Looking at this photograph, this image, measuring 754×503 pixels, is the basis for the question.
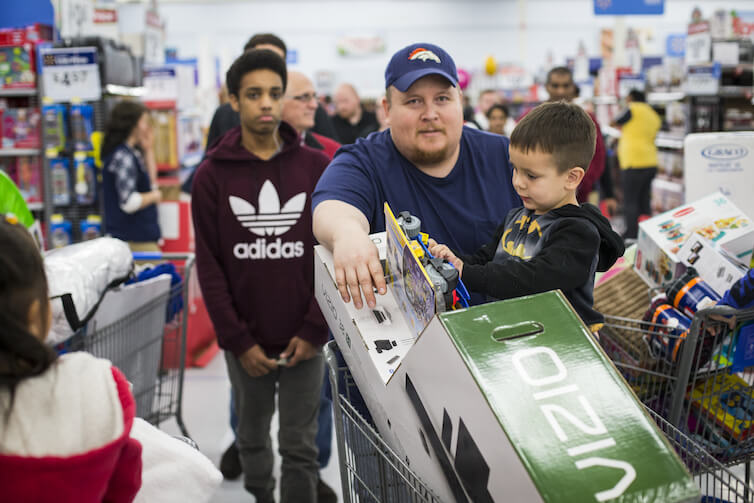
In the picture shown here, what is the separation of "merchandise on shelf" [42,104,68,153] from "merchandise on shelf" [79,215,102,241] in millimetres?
586

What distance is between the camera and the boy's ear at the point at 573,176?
1.62m

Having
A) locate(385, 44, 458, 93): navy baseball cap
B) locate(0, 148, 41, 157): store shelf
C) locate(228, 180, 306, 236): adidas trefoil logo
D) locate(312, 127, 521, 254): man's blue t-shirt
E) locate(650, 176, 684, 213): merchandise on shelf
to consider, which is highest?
locate(385, 44, 458, 93): navy baseball cap

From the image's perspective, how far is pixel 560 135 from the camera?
1589 millimetres

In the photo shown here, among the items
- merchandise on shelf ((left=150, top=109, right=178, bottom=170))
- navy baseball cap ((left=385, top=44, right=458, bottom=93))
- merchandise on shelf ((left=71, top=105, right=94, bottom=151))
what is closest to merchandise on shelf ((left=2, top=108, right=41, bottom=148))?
merchandise on shelf ((left=71, top=105, right=94, bottom=151))

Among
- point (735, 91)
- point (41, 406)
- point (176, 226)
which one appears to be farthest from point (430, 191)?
point (735, 91)

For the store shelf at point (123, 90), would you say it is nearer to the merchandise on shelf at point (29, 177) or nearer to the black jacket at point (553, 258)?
the merchandise on shelf at point (29, 177)

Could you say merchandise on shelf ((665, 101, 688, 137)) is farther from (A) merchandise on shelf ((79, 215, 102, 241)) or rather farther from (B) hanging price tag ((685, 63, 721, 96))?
(A) merchandise on shelf ((79, 215, 102, 241))

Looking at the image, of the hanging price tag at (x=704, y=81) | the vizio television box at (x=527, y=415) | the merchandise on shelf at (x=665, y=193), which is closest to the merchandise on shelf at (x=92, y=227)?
the vizio television box at (x=527, y=415)

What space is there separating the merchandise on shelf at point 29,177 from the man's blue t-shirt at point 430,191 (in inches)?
178

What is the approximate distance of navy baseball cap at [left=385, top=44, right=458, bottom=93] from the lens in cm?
182

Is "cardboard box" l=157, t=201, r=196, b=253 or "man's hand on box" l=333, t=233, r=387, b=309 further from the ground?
"man's hand on box" l=333, t=233, r=387, b=309

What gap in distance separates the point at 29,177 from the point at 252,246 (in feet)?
12.6

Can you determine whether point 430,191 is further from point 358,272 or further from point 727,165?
point 727,165

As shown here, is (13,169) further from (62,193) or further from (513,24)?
(513,24)
